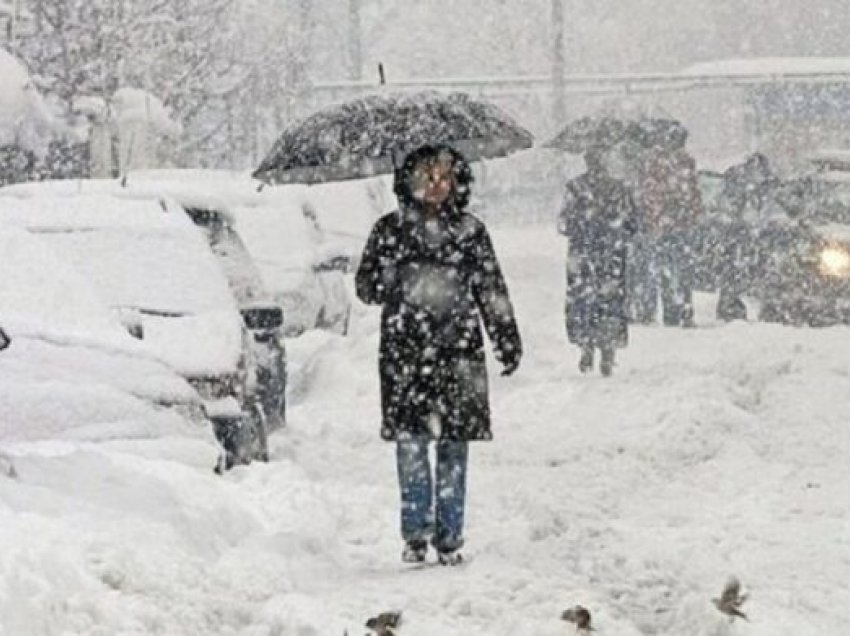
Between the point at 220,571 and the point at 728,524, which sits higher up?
the point at 220,571

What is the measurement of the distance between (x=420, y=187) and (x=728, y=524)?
250 cm

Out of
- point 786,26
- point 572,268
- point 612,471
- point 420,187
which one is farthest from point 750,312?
point 786,26

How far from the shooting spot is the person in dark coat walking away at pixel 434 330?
7.56 m

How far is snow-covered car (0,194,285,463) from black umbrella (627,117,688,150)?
7276 mm

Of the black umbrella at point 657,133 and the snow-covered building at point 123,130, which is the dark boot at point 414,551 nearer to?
the black umbrella at point 657,133

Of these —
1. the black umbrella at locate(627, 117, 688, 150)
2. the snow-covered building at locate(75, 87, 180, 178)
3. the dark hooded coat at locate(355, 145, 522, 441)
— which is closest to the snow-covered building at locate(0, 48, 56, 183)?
the snow-covered building at locate(75, 87, 180, 178)

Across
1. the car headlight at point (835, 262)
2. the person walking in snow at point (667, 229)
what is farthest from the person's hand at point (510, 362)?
the person walking in snow at point (667, 229)

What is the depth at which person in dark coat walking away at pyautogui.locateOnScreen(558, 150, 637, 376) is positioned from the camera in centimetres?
1409

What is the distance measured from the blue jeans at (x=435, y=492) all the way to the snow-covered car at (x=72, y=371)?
1075 millimetres

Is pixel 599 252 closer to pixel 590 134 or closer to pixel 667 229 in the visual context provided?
pixel 590 134

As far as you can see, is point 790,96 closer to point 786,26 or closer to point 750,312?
point 750,312

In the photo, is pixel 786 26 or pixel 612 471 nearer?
pixel 612 471

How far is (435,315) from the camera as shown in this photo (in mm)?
7578

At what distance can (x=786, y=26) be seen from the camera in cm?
6366
